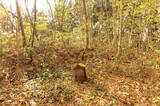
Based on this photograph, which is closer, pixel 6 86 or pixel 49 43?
pixel 6 86

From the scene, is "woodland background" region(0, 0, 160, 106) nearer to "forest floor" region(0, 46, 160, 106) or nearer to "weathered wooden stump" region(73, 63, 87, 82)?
"forest floor" region(0, 46, 160, 106)

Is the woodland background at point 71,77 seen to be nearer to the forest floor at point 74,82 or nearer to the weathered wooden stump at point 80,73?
the forest floor at point 74,82

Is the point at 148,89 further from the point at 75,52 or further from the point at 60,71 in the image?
the point at 75,52

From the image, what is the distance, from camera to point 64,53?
8117mm

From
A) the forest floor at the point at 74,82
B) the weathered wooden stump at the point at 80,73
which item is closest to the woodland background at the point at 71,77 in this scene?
the forest floor at the point at 74,82

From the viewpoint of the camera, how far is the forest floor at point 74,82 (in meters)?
4.26

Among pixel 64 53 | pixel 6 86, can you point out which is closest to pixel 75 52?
pixel 64 53

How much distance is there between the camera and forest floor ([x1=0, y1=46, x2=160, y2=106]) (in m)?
4.26

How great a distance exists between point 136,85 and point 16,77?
184 inches

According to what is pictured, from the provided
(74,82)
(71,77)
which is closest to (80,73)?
(74,82)

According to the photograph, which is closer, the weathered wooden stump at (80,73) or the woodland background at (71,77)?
the woodland background at (71,77)

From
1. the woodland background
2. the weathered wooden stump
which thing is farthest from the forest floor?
the weathered wooden stump

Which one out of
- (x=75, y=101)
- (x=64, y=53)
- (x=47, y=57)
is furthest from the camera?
(x=64, y=53)

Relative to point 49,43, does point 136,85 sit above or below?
below
